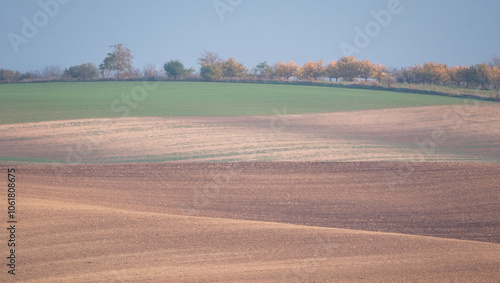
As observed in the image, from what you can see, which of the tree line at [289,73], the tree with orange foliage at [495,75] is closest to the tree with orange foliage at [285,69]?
the tree line at [289,73]

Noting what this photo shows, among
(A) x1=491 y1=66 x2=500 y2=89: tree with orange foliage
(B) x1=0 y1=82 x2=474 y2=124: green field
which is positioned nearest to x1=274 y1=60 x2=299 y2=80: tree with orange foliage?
(B) x1=0 y1=82 x2=474 y2=124: green field

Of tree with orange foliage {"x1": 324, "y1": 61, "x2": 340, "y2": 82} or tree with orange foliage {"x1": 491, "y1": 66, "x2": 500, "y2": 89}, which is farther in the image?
tree with orange foliage {"x1": 324, "y1": 61, "x2": 340, "y2": 82}

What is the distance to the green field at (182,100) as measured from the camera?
1358 inches

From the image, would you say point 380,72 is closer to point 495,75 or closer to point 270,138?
point 495,75

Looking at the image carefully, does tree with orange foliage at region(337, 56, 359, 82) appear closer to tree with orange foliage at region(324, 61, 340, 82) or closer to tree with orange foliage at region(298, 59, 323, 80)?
tree with orange foliage at region(324, 61, 340, 82)

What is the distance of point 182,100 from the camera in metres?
42.2

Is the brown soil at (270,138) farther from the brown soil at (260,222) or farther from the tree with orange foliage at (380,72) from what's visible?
the tree with orange foliage at (380,72)

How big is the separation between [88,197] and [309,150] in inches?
483

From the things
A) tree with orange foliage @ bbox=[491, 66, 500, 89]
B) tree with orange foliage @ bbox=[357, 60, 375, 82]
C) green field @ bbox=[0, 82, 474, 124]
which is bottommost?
green field @ bbox=[0, 82, 474, 124]

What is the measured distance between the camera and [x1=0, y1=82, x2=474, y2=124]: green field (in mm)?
34500

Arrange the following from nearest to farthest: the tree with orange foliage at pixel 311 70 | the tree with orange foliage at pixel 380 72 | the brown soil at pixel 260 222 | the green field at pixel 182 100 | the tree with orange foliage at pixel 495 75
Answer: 1. the brown soil at pixel 260 222
2. the green field at pixel 182 100
3. the tree with orange foliage at pixel 495 75
4. the tree with orange foliage at pixel 380 72
5. the tree with orange foliage at pixel 311 70

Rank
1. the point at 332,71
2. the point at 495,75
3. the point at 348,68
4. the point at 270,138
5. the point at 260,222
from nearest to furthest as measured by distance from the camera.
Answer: the point at 260,222, the point at 270,138, the point at 495,75, the point at 348,68, the point at 332,71

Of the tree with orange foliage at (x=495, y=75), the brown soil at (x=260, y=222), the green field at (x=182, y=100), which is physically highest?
the tree with orange foliage at (x=495, y=75)

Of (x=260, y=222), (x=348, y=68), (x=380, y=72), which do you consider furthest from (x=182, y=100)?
(x=260, y=222)
